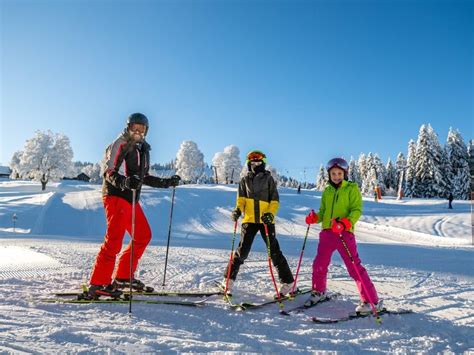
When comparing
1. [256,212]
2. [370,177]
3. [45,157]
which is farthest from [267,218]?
[370,177]

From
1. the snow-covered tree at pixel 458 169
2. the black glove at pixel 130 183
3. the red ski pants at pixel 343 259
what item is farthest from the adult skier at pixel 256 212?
the snow-covered tree at pixel 458 169

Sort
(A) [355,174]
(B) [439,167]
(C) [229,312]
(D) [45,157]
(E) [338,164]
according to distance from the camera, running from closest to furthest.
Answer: (C) [229,312] → (E) [338,164] → (D) [45,157] → (B) [439,167] → (A) [355,174]

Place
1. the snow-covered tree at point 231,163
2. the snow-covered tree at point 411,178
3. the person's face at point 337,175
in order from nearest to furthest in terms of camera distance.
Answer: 1. the person's face at point 337,175
2. the snow-covered tree at point 411,178
3. the snow-covered tree at point 231,163

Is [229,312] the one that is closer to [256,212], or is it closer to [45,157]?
[256,212]

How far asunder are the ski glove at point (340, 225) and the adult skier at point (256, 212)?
0.96 meters

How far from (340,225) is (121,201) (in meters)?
2.72

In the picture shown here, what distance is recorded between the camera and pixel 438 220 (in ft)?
79.0

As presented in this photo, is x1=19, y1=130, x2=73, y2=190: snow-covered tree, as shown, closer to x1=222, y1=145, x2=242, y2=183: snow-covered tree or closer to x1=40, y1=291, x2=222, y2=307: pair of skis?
x1=222, y1=145, x2=242, y2=183: snow-covered tree

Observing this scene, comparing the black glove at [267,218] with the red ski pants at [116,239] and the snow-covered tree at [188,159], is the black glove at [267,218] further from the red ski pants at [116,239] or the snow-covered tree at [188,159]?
the snow-covered tree at [188,159]

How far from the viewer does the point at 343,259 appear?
450 centimetres

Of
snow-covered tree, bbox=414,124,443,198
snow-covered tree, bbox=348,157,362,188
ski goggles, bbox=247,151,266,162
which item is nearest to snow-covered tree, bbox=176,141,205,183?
snow-covered tree, bbox=348,157,362,188

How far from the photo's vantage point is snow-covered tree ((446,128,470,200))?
170 feet

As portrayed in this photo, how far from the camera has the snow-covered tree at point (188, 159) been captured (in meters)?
70.1

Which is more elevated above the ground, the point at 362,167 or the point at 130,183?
the point at 362,167
